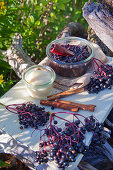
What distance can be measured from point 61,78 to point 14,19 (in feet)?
4.68

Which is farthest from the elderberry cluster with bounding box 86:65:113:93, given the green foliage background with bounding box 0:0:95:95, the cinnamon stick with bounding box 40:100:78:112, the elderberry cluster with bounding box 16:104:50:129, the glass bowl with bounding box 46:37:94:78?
the green foliage background with bounding box 0:0:95:95

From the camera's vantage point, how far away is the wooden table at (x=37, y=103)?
1.69m

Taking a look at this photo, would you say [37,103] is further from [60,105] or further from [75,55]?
[75,55]

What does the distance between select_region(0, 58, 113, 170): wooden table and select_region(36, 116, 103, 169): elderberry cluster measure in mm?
63

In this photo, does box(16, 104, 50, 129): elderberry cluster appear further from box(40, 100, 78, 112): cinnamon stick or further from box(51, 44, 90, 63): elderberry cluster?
box(51, 44, 90, 63): elderberry cluster

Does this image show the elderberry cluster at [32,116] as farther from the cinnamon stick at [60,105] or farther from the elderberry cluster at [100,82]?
the elderberry cluster at [100,82]

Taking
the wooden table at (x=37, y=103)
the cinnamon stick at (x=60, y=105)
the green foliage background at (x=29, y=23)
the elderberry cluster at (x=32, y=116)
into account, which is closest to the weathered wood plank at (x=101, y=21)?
the wooden table at (x=37, y=103)

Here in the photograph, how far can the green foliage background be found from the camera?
105 inches

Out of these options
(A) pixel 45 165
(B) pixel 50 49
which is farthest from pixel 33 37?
(A) pixel 45 165

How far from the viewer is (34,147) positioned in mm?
1645

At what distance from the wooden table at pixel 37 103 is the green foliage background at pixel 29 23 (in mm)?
446

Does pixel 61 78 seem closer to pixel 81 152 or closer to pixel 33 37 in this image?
pixel 81 152

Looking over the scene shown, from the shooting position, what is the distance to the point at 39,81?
1.95 metres

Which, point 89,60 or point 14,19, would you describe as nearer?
point 89,60
